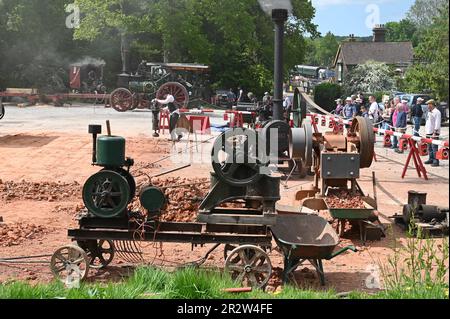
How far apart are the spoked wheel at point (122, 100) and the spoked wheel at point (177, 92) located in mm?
1255

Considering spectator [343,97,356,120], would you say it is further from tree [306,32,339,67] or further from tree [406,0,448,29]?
tree [306,32,339,67]

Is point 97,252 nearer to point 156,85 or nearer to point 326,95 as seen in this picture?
point 156,85

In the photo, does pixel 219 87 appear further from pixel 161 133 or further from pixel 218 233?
pixel 218 233

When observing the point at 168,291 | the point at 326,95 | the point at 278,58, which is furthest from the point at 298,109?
the point at 326,95

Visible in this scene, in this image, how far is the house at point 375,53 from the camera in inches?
1753

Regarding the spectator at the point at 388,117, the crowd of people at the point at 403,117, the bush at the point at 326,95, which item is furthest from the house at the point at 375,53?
the crowd of people at the point at 403,117

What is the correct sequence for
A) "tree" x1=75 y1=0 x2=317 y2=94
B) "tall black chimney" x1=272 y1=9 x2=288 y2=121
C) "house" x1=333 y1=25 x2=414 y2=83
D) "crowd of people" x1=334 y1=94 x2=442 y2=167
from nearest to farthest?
"tall black chimney" x1=272 y1=9 x2=288 y2=121, "crowd of people" x1=334 y1=94 x2=442 y2=167, "tree" x1=75 y1=0 x2=317 y2=94, "house" x1=333 y1=25 x2=414 y2=83

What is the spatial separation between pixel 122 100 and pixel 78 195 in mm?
18971

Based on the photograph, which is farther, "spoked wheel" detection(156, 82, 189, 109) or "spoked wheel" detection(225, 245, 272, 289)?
"spoked wheel" detection(156, 82, 189, 109)

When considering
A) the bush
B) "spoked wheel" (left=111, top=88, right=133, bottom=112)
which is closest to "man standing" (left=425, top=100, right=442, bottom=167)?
"spoked wheel" (left=111, top=88, right=133, bottom=112)

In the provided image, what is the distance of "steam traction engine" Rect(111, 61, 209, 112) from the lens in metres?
28.9

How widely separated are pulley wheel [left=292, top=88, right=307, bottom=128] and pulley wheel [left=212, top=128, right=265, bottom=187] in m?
7.67

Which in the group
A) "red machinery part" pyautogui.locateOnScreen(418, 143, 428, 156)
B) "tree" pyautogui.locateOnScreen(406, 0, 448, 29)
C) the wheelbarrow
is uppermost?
"tree" pyautogui.locateOnScreen(406, 0, 448, 29)

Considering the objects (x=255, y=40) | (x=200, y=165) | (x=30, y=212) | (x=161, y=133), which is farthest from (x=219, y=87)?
(x=30, y=212)
